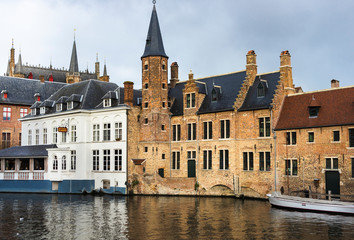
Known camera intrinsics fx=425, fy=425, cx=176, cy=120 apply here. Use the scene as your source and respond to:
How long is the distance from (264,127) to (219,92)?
6.80 m

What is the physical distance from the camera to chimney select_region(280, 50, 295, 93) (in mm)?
37125

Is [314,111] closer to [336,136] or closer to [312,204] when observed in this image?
[336,136]

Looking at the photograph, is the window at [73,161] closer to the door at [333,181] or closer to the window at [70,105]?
the window at [70,105]

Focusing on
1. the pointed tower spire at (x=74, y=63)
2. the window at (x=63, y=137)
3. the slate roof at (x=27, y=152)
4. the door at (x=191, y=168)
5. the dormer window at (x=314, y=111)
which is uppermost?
the pointed tower spire at (x=74, y=63)

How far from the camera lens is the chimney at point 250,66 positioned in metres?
39.7

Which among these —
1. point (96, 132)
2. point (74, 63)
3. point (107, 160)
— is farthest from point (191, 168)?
point (74, 63)

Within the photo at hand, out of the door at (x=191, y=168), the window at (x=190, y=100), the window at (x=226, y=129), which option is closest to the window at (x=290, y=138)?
the window at (x=226, y=129)

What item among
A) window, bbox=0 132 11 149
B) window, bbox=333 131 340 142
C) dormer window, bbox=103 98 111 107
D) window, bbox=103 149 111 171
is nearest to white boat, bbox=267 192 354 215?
window, bbox=333 131 340 142

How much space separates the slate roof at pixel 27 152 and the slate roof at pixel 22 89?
859 centimetres

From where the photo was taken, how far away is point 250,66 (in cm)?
3975

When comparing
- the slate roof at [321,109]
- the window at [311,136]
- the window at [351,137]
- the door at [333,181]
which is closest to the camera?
the window at [351,137]

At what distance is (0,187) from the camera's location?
4744 centimetres

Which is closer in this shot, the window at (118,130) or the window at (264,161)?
the window at (264,161)

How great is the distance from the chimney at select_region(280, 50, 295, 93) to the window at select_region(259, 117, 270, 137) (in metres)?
3.49
